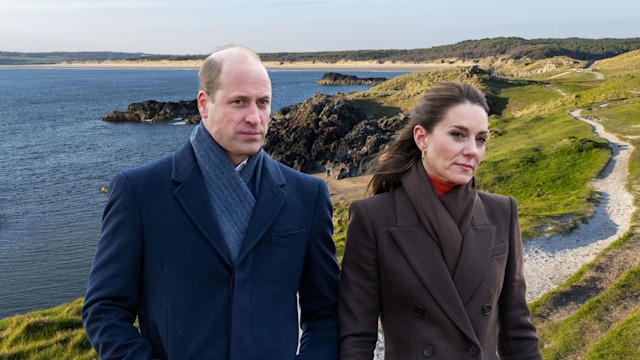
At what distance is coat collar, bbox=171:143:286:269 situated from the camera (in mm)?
2867

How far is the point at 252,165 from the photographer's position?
305 centimetres

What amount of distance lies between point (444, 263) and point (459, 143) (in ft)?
2.19

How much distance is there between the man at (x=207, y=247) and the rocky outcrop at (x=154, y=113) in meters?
65.3

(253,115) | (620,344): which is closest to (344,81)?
(620,344)

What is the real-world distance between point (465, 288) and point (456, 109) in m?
0.99

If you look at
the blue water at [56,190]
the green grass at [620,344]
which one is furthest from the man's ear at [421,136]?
the blue water at [56,190]

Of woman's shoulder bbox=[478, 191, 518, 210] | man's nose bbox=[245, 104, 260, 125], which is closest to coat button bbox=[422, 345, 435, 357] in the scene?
woman's shoulder bbox=[478, 191, 518, 210]

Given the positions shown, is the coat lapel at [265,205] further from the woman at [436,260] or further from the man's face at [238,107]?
the woman at [436,260]

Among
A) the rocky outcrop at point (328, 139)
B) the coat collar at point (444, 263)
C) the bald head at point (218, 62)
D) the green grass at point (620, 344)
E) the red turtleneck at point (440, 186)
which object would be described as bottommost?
the rocky outcrop at point (328, 139)

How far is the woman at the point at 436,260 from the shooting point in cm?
319

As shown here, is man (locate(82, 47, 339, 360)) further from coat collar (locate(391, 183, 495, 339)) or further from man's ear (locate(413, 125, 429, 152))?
man's ear (locate(413, 125, 429, 152))

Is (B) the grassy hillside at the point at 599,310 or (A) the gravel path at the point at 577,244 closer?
(B) the grassy hillside at the point at 599,310

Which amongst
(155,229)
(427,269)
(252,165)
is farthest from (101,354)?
(427,269)

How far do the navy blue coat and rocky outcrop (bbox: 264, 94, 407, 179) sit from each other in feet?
98.2
